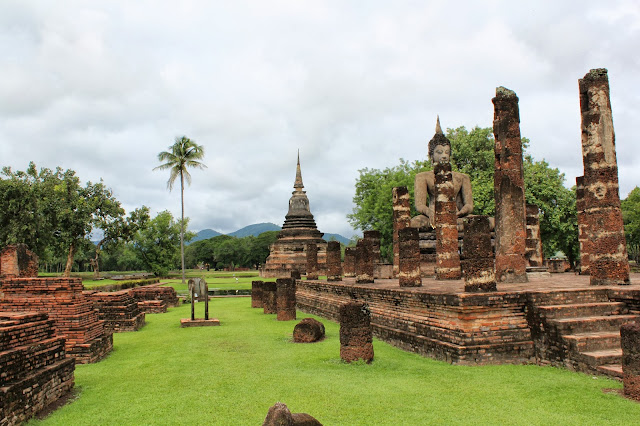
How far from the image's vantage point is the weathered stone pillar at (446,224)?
13.1m

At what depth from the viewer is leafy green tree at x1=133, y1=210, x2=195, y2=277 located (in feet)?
147

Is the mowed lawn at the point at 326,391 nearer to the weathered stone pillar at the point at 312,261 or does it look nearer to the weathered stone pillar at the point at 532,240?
the weathered stone pillar at the point at 532,240

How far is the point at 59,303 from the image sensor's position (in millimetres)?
8234

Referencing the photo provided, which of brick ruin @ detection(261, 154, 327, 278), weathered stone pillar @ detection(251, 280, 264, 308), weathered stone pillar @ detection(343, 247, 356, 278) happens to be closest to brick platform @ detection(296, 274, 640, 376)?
weathered stone pillar @ detection(343, 247, 356, 278)

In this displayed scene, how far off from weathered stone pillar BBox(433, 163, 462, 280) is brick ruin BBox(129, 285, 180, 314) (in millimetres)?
10593

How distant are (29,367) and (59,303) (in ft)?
8.98

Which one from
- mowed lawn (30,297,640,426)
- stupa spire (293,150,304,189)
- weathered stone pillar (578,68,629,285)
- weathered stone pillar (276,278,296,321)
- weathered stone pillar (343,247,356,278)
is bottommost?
mowed lawn (30,297,640,426)

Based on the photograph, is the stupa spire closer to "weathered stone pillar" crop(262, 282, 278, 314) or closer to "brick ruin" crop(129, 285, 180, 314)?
"brick ruin" crop(129, 285, 180, 314)

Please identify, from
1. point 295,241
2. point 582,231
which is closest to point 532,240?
point 582,231

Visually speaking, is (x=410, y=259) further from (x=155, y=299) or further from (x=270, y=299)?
(x=155, y=299)

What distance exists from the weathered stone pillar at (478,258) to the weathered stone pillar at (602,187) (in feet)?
9.11

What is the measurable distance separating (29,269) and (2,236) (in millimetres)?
21122

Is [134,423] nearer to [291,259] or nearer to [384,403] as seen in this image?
[384,403]

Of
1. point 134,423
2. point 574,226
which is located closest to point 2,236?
point 134,423
